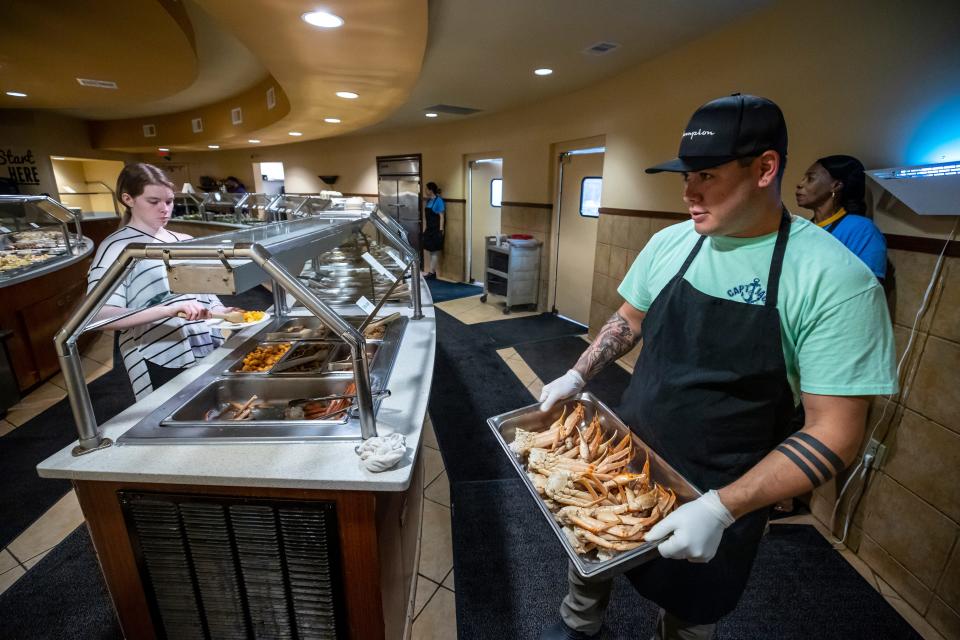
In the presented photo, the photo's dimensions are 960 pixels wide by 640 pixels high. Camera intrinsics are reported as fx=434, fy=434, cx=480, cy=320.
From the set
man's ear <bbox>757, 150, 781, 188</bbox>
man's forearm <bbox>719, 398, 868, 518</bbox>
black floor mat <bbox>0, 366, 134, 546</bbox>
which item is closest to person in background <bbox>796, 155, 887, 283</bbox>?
man's ear <bbox>757, 150, 781, 188</bbox>

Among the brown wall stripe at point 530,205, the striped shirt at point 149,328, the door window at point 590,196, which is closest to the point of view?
the striped shirt at point 149,328

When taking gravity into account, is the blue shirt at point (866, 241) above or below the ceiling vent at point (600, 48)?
below

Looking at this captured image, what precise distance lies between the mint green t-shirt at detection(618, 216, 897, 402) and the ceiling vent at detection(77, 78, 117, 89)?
6.80 meters

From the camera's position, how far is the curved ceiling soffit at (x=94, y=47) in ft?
10.3

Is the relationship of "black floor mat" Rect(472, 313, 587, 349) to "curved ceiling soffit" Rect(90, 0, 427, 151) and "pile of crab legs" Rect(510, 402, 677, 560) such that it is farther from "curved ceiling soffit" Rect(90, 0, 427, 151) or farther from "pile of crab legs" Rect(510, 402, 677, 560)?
"pile of crab legs" Rect(510, 402, 677, 560)

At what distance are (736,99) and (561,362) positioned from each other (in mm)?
3600

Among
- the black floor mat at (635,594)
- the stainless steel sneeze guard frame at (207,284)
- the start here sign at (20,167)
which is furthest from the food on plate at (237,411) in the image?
the start here sign at (20,167)

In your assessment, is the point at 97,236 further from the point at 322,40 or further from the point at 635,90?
the point at 635,90

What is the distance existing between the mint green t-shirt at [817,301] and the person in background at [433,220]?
6.98 m

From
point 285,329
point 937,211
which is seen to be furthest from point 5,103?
point 937,211

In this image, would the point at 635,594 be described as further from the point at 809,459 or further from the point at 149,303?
the point at 149,303

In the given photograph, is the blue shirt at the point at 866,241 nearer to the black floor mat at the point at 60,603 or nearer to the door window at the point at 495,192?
the black floor mat at the point at 60,603

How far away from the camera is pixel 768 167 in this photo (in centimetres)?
107

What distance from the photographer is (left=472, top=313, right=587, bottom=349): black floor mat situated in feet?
17.1
